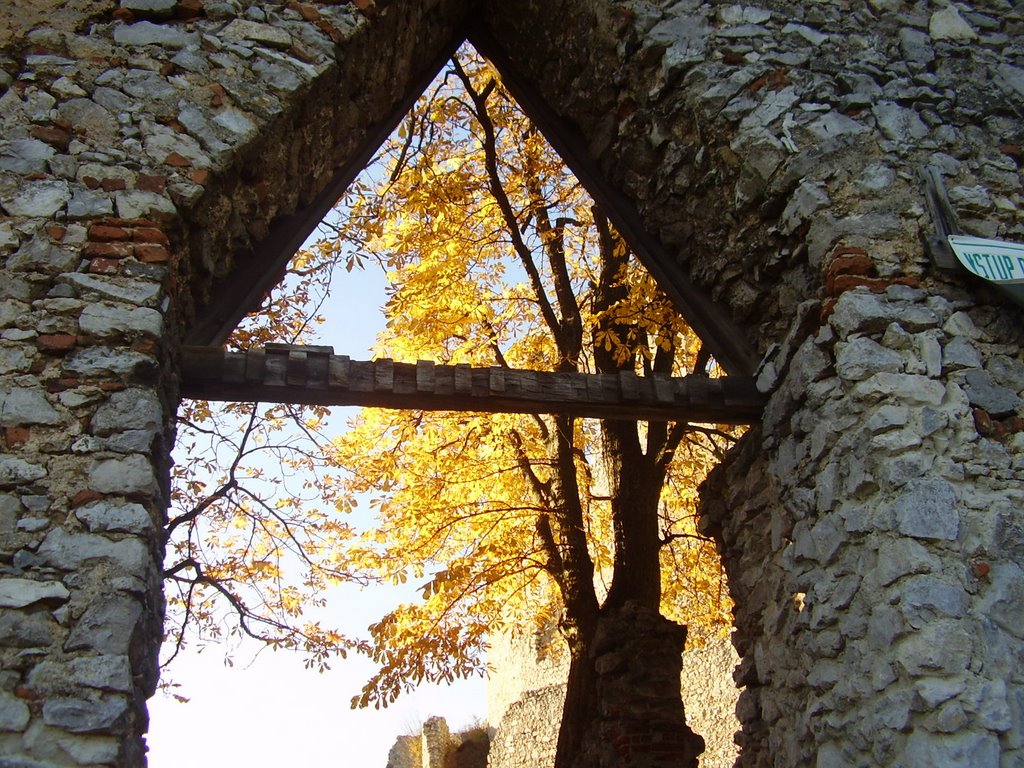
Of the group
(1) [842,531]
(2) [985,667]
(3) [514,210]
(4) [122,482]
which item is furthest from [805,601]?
(3) [514,210]

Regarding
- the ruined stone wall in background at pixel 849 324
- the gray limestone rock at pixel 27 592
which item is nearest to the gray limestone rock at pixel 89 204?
the gray limestone rock at pixel 27 592

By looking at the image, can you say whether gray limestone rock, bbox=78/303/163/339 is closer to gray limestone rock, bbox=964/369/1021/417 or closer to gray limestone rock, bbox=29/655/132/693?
gray limestone rock, bbox=29/655/132/693

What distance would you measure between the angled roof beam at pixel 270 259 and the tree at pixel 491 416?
1.75m

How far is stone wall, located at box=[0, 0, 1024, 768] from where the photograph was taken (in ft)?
10.1

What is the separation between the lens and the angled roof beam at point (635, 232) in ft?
15.5

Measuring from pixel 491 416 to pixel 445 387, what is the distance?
3.34 m

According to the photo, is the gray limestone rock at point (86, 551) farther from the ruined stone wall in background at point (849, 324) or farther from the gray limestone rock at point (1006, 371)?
the gray limestone rock at point (1006, 371)

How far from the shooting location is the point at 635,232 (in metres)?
5.15

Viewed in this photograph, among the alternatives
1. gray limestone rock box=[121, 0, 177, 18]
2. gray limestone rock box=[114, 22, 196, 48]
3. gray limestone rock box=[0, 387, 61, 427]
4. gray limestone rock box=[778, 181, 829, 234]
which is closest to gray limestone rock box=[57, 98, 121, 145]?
gray limestone rock box=[114, 22, 196, 48]

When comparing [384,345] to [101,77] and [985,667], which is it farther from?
[985,667]

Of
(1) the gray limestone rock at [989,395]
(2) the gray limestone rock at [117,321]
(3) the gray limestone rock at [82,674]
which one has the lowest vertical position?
(3) the gray limestone rock at [82,674]

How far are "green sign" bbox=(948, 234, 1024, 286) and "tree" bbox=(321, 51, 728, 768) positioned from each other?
2945 mm

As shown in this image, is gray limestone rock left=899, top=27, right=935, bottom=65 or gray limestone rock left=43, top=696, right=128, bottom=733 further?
gray limestone rock left=899, top=27, right=935, bottom=65

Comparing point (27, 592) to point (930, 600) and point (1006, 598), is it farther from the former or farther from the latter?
point (1006, 598)
